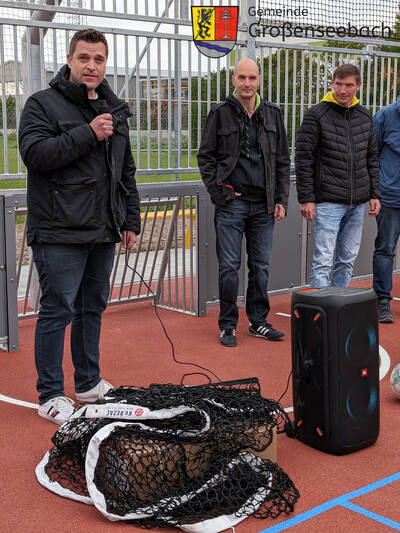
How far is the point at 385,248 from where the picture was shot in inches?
287

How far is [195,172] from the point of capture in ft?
24.8

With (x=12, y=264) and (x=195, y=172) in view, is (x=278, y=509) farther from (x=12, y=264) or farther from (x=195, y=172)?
(x=195, y=172)

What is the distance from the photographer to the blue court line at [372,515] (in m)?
3.28

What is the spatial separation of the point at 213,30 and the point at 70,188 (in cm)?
372

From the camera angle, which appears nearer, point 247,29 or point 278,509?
point 278,509

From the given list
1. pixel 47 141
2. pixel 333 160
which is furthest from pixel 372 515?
pixel 333 160

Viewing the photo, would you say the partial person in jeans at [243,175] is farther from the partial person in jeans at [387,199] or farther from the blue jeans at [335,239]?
the partial person in jeans at [387,199]

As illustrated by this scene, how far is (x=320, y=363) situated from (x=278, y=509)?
871 mm

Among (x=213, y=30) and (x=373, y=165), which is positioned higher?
(x=213, y=30)

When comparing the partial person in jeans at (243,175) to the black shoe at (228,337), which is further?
the black shoe at (228,337)

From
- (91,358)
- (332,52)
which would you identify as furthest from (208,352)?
(332,52)

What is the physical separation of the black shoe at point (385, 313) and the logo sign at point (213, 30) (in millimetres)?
2918

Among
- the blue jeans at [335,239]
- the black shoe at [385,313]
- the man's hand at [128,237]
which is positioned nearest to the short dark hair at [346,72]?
the blue jeans at [335,239]

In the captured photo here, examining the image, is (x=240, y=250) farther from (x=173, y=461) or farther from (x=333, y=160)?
(x=173, y=461)
